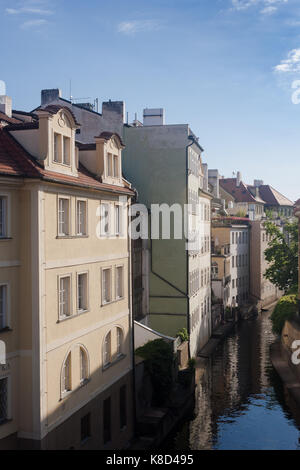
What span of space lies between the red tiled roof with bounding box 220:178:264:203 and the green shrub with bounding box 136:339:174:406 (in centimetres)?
7550

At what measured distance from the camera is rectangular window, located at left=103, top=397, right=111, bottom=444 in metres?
21.5

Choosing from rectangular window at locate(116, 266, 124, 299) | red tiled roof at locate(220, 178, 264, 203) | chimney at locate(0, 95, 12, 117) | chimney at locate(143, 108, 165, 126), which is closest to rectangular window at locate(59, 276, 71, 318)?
rectangular window at locate(116, 266, 124, 299)

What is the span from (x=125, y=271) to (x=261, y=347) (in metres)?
27.8

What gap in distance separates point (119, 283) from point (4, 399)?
8858mm

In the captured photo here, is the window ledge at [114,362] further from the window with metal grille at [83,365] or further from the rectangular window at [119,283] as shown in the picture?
the rectangular window at [119,283]

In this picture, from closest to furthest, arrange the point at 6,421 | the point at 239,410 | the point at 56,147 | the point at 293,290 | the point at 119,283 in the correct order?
the point at 6,421, the point at 56,147, the point at 119,283, the point at 239,410, the point at 293,290

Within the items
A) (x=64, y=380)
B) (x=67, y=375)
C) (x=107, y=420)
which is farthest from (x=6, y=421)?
(x=107, y=420)

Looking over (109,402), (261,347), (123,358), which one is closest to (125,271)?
(123,358)

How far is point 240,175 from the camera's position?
344 ft

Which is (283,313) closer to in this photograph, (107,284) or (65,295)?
(107,284)

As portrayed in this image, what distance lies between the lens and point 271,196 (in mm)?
113000

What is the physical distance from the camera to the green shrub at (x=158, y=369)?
89.2ft

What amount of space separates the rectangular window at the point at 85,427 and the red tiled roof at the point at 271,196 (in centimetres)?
9612
